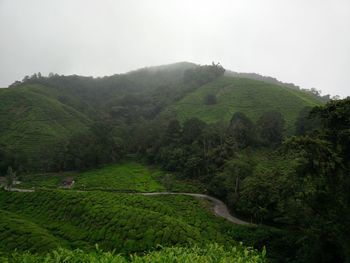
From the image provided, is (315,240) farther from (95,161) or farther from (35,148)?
(35,148)

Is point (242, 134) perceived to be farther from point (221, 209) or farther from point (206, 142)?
point (221, 209)

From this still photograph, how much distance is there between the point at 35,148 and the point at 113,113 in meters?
50.7

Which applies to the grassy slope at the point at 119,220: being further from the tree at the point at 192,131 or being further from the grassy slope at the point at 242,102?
the grassy slope at the point at 242,102

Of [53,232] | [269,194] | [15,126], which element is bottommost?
[53,232]

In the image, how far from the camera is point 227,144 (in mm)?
73812

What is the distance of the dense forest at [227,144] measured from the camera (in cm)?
3089

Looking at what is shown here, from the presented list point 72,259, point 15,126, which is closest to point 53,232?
point 72,259

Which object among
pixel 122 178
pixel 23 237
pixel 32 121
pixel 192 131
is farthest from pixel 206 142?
pixel 32 121

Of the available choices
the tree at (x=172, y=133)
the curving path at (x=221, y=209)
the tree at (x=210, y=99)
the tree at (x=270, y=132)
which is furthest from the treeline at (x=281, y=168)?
the tree at (x=210, y=99)

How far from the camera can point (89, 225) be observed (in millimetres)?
44844

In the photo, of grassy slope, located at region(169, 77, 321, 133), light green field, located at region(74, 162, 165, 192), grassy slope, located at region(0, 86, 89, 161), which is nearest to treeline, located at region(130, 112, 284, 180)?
light green field, located at region(74, 162, 165, 192)

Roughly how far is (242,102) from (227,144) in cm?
5247

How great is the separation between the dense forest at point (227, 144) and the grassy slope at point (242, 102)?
0.41 meters

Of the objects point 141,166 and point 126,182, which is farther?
point 141,166
